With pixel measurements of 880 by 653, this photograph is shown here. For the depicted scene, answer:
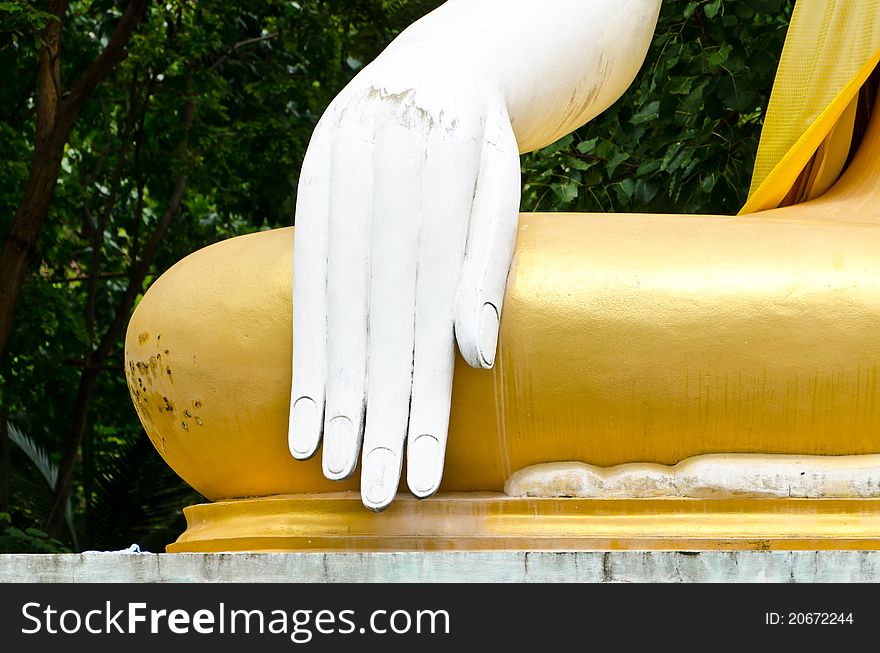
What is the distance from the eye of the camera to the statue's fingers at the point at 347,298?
9.87 feet

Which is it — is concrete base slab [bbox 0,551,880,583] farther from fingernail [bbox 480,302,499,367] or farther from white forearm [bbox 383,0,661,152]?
white forearm [bbox 383,0,661,152]

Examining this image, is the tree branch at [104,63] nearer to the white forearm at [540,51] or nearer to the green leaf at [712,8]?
the green leaf at [712,8]

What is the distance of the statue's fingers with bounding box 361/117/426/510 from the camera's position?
2.97 meters

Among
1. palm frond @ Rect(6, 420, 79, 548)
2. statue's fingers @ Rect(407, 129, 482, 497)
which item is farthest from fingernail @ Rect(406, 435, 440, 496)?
palm frond @ Rect(6, 420, 79, 548)

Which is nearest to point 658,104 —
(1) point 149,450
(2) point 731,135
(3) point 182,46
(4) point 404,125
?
(2) point 731,135

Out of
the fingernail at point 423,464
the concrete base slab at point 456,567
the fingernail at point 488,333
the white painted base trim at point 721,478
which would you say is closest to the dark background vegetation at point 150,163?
the white painted base trim at point 721,478

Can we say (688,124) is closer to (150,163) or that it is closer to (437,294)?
(437,294)

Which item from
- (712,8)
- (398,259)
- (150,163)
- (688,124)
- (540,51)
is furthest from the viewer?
(150,163)

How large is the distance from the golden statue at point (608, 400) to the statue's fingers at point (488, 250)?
0.01 metres

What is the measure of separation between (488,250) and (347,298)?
11.9 inches

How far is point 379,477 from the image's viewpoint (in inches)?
116

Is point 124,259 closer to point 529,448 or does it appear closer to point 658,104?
point 658,104

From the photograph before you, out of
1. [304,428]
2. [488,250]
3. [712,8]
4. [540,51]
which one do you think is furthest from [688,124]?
[304,428]

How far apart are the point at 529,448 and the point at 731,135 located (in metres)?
3.54
